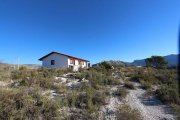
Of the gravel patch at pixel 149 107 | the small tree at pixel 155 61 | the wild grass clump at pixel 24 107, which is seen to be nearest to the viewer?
the wild grass clump at pixel 24 107

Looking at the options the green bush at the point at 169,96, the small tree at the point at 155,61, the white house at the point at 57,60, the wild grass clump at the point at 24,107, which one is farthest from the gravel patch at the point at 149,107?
the small tree at the point at 155,61

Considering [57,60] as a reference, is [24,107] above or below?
below

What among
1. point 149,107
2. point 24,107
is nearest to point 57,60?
point 149,107

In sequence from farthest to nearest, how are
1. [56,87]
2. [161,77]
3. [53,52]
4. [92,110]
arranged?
[53,52]
[161,77]
[56,87]
[92,110]

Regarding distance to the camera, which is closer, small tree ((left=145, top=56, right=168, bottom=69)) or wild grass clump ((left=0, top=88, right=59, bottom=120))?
wild grass clump ((left=0, top=88, right=59, bottom=120))

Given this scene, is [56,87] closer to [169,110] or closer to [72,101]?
[72,101]

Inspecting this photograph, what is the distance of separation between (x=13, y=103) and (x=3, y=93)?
86 centimetres

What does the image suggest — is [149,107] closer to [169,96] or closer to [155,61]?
[169,96]

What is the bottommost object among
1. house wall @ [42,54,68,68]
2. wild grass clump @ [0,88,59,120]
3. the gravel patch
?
the gravel patch

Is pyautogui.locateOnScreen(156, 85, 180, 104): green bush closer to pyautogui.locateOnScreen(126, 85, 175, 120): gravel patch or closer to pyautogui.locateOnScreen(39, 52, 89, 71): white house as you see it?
pyautogui.locateOnScreen(126, 85, 175, 120): gravel patch

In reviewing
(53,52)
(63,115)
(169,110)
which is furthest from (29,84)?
(53,52)

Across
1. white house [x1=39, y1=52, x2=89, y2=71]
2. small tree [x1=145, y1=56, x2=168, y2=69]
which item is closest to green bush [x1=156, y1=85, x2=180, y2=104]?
white house [x1=39, y1=52, x2=89, y2=71]

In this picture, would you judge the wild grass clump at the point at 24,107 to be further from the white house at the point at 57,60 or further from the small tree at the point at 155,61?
the small tree at the point at 155,61

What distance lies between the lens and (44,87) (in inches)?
425
